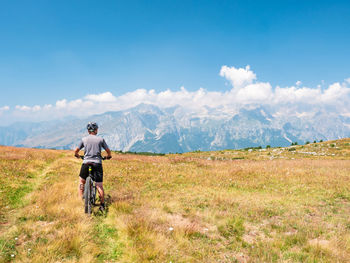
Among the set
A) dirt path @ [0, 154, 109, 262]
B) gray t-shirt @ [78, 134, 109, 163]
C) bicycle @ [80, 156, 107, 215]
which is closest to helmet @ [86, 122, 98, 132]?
gray t-shirt @ [78, 134, 109, 163]

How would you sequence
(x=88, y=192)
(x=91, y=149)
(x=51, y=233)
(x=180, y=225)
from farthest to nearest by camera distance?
(x=91, y=149), (x=88, y=192), (x=180, y=225), (x=51, y=233)

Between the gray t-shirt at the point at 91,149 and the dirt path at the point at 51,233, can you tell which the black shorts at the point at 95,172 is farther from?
the dirt path at the point at 51,233

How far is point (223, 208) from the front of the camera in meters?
8.95

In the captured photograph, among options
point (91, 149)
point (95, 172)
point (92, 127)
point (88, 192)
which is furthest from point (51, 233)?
point (92, 127)

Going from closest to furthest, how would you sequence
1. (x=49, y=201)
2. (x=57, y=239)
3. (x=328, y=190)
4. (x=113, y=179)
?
(x=57, y=239) → (x=49, y=201) → (x=328, y=190) → (x=113, y=179)

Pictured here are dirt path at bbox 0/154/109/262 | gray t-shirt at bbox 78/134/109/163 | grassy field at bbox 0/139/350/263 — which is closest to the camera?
dirt path at bbox 0/154/109/262

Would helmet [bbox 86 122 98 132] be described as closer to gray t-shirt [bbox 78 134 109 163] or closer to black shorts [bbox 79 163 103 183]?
gray t-shirt [bbox 78 134 109 163]

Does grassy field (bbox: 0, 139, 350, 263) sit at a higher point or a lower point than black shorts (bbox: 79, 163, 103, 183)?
lower

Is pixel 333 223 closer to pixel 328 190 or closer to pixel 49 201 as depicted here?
pixel 328 190

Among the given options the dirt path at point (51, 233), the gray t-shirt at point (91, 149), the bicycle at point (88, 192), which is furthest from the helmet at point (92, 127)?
the dirt path at point (51, 233)

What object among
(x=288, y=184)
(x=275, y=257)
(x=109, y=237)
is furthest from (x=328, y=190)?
(x=109, y=237)

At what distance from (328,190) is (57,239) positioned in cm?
1419

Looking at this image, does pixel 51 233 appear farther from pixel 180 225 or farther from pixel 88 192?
pixel 180 225

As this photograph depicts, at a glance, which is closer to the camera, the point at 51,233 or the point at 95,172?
the point at 51,233
